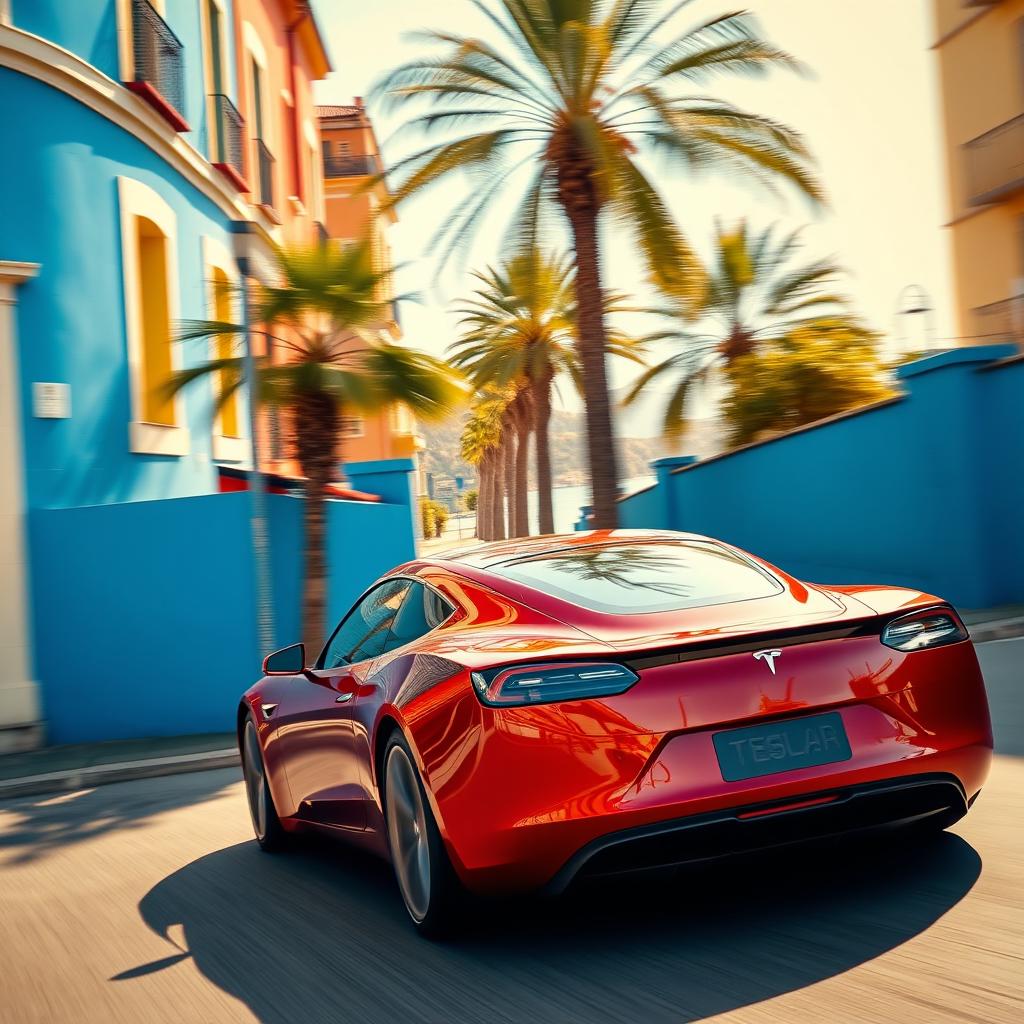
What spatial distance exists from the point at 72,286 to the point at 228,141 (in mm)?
5707

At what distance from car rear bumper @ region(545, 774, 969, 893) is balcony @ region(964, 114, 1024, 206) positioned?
902 inches

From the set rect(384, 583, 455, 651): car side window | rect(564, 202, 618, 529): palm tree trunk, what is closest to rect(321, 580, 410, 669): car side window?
A: rect(384, 583, 455, 651): car side window

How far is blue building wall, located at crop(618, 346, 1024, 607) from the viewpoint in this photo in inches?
568

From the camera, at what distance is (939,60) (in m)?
26.9

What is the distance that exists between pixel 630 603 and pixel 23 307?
9811 millimetres

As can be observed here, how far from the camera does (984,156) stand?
2541 centimetres

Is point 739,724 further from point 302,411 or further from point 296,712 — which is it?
point 302,411

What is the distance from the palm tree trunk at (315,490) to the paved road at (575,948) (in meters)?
8.09

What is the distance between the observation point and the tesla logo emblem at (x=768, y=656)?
3947 millimetres

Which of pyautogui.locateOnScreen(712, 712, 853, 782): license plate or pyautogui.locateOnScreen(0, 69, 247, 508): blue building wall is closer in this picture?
pyautogui.locateOnScreen(712, 712, 853, 782): license plate

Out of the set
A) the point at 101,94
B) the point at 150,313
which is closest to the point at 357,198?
the point at 150,313

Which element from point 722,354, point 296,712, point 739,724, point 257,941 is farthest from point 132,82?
point 722,354

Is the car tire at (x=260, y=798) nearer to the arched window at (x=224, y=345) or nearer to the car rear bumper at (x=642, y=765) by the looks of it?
the car rear bumper at (x=642, y=765)

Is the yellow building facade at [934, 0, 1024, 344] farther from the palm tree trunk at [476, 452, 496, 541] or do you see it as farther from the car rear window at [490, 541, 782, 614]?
the palm tree trunk at [476, 452, 496, 541]
